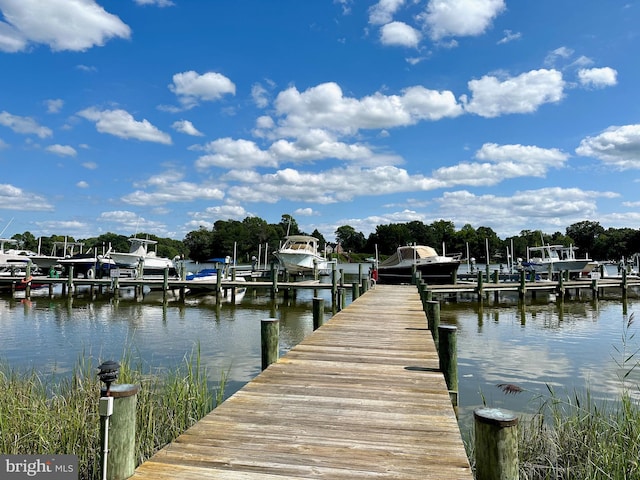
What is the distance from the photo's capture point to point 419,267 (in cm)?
2802

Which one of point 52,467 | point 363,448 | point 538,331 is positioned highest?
point 363,448

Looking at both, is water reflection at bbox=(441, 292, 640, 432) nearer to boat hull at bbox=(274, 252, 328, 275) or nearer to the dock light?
the dock light

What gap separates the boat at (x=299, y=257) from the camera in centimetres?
3278

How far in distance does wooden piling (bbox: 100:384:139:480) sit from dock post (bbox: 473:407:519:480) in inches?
86.9

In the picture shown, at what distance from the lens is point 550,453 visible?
17.3ft

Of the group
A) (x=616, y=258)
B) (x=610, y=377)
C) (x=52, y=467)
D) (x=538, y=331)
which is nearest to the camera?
(x=52, y=467)

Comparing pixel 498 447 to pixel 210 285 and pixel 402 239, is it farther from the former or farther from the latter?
pixel 402 239

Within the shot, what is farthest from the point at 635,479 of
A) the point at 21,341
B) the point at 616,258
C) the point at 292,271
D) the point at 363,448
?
the point at 616,258

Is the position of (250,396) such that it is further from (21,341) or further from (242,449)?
(21,341)

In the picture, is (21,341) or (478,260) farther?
(478,260)

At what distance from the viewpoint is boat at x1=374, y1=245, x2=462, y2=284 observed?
2761cm

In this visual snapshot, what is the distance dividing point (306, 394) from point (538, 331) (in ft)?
45.8

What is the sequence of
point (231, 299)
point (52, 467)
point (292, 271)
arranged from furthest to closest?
point (292, 271), point (231, 299), point (52, 467)

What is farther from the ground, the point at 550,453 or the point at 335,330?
the point at 335,330
